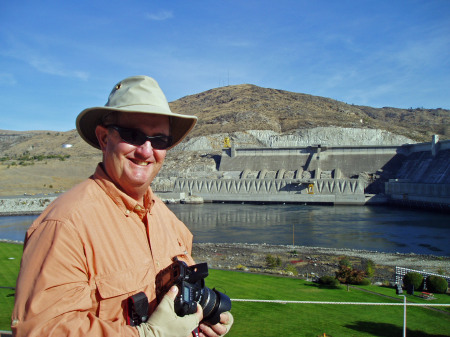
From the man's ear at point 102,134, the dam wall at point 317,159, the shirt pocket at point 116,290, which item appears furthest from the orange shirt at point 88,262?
the dam wall at point 317,159

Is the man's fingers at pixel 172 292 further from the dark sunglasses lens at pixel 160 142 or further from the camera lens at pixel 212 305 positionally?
the dark sunglasses lens at pixel 160 142

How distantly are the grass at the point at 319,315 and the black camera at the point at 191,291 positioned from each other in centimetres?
573

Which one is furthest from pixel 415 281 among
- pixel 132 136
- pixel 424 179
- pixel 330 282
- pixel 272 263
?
pixel 424 179

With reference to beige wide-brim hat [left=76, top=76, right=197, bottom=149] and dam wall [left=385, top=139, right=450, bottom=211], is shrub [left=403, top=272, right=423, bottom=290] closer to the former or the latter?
beige wide-brim hat [left=76, top=76, right=197, bottom=149]

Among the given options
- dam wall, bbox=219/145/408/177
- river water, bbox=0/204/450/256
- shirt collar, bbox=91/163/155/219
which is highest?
dam wall, bbox=219/145/408/177

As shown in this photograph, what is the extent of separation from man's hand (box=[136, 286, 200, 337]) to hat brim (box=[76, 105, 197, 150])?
863 millimetres

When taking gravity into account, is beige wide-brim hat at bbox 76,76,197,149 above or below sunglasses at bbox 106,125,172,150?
above

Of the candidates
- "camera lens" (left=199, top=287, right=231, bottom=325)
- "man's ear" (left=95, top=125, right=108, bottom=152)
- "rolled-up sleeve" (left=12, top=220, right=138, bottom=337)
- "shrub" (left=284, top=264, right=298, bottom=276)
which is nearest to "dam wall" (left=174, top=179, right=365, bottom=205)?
"shrub" (left=284, top=264, right=298, bottom=276)

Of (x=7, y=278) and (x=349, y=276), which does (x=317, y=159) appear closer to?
(x=349, y=276)

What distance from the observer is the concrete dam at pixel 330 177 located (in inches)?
1743

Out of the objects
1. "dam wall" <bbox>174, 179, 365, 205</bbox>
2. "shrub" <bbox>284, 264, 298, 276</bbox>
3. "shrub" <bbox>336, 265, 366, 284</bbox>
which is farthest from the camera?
"dam wall" <bbox>174, 179, 365, 205</bbox>

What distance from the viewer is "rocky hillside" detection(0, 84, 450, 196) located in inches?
2308

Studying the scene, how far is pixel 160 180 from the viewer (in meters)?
56.9

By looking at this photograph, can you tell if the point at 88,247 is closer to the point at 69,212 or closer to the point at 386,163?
the point at 69,212
